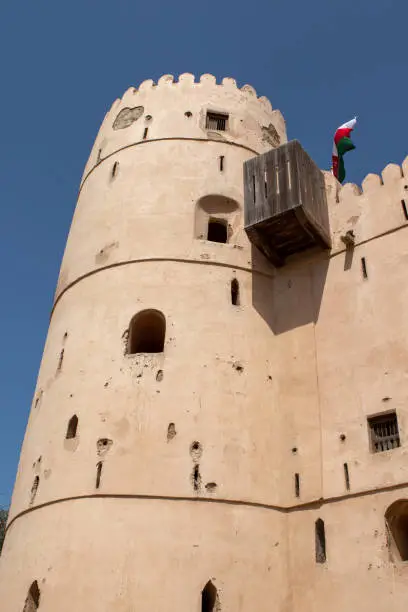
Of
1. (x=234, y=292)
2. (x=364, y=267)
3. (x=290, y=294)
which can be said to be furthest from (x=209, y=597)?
(x=364, y=267)

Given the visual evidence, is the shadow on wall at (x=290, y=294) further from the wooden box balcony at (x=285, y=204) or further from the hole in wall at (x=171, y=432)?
the hole in wall at (x=171, y=432)

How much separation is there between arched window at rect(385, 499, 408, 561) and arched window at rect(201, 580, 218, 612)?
3469mm

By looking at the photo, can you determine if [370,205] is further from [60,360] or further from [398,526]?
[60,360]

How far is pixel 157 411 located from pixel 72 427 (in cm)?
203

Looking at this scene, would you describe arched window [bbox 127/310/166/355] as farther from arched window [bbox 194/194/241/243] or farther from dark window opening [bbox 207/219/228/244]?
dark window opening [bbox 207/219/228/244]

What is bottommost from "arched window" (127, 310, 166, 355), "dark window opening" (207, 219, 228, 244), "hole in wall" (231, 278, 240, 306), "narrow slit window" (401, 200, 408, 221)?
"arched window" (127, 310, 166, 355)

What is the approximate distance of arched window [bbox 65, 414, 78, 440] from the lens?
49.3 feet

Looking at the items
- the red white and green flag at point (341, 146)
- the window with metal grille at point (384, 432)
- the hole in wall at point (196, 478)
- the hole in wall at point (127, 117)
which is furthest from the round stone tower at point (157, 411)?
the red white and green flag at point (341, 146)

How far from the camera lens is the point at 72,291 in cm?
1786

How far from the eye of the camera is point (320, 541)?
13.7 m

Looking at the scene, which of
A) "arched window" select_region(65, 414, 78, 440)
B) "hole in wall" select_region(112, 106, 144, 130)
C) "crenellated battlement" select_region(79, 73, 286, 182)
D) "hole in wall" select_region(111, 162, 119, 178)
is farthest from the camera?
"hole in wall" select_region(112, 106, 144, 130)

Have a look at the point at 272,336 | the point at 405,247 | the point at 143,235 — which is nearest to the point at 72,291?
the point at 143,235

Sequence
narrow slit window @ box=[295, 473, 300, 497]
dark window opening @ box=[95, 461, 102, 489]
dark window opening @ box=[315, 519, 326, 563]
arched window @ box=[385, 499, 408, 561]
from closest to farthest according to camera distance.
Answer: arched window @ box=[385, 499, 408, 561] < dark window opening @ box=[315, 519, 326, 563] < dark window opening @ box=[95, 461, 102, 489] < narrow slit window @ box=[295, 473, 300, 497]

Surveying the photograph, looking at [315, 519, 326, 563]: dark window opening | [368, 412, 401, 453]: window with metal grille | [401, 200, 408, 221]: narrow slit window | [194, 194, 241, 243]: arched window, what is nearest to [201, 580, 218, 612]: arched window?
[315, 519, 326, 563]: dark window opening
